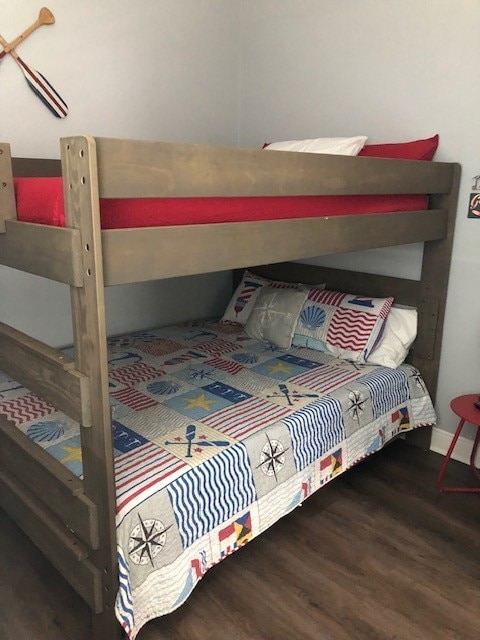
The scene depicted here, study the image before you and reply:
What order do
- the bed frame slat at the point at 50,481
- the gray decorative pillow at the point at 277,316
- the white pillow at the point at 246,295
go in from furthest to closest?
1. the white pillow at the point at 246,295
2. the gray decorative pillow at the point at 277,316
3. the bed frame slat at the point at 50,481

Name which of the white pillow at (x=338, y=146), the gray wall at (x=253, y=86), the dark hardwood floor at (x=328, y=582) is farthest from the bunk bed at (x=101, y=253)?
the gray wall at (x=253, y=86)

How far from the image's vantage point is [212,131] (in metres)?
2.97

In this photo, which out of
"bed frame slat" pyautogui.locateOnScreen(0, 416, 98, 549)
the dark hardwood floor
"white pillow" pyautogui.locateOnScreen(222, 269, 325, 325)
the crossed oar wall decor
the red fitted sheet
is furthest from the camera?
"white pillow" pyautogui.locateOnScreen(222, 269, 325, 325)

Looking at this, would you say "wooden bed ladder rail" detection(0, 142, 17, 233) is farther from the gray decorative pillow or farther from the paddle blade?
the gray decorative pillow

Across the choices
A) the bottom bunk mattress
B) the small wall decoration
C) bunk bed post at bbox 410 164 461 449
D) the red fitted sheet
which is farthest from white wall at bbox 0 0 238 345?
the small wall decoration

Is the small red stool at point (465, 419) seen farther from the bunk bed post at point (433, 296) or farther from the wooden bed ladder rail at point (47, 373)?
the wooden bed ladder rail at point (47, 373)

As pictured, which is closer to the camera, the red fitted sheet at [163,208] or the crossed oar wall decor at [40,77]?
the red fitted sheet at [163,208]

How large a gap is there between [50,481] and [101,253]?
704mm

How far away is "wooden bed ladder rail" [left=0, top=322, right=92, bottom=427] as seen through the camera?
1.24 metres

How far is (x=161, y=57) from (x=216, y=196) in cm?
165

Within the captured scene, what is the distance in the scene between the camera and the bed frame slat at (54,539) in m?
1.39

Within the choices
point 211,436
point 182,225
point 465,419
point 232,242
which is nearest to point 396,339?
point 465,419

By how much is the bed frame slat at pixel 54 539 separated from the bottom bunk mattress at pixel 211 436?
5.0 inches

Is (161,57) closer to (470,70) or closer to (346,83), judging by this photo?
(346,83)
